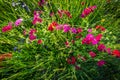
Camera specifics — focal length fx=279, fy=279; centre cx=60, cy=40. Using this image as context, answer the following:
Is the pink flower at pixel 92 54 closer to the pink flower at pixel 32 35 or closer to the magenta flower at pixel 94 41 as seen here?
the magenta flower at pixel 94 41

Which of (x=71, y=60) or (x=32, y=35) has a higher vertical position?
(x=32, y=35)

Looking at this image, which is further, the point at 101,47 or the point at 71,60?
the point at 71,60

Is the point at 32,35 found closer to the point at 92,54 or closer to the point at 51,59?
the point at 51,59

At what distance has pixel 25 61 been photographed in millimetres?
3068

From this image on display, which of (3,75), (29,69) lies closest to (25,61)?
(29,69)

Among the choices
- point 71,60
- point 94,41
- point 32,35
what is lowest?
point 71,60

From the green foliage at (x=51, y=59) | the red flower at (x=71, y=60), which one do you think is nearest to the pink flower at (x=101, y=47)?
the green foliage at (x=51, y=59)

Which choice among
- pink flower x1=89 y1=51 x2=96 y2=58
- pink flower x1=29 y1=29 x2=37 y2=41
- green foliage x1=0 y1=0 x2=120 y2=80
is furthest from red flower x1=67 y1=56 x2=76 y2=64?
pink flower x1=29 y1=29 x2=37 y2=41

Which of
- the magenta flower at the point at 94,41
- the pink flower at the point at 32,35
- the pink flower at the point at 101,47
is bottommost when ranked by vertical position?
the pink flower at the point at 101,47

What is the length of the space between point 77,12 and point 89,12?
0.92 ft

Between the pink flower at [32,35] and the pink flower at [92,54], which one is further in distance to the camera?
the pink flower at [32,35]

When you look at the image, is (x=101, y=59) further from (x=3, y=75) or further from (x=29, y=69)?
(x=3, y=75)

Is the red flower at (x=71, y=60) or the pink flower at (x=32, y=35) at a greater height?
the pink flower at (x=32, y=35)

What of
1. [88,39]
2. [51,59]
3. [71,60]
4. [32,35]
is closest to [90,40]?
[88,39]
